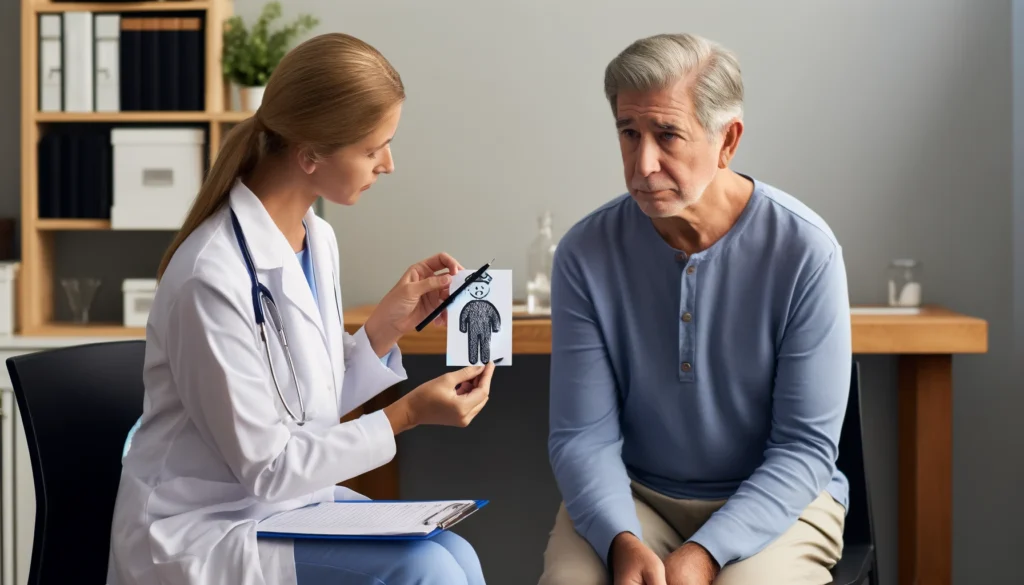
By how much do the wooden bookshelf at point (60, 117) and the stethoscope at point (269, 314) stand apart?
4.74ft

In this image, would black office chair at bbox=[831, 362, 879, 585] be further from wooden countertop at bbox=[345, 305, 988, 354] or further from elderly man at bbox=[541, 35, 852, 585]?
wooden countertop at bbox=[345, 305, 988, 354]

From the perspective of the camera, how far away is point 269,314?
155cm

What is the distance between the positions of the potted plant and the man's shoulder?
5.45 ft

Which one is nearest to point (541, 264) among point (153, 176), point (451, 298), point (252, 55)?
point (252, 55)

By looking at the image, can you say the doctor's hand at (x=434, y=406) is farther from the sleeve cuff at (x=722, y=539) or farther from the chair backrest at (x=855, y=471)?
the chair backrest at (x=855, y=471)

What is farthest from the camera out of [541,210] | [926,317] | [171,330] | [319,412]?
[541,210]

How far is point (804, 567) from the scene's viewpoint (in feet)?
5.56

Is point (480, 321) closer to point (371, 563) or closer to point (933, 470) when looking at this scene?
point (371, 563)

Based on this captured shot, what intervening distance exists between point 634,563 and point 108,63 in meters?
2.15

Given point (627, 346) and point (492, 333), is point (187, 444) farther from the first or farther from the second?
point (627, 346)

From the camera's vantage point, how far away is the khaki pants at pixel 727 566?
165 cm

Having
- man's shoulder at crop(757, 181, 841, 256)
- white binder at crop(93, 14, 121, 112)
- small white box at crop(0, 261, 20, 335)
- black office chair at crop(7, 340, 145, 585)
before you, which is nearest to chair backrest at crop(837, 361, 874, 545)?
man's shoulder at crop(757, 181, 841, 256)

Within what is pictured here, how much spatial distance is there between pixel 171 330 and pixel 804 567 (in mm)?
1050

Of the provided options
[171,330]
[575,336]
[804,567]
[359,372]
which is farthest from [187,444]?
[804,567]
